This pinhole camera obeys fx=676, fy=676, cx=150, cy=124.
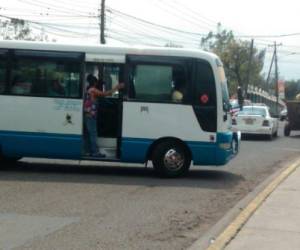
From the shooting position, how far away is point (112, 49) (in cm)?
1323

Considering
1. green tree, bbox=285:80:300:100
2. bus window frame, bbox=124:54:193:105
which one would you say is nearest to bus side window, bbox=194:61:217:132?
bus window frame, bbox=124:54:193:105

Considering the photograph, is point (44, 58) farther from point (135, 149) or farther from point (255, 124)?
point (255, 124)

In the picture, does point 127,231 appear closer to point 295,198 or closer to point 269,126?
point 295,198

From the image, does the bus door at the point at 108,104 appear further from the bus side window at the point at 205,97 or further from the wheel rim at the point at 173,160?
the bus side window at the point at 205,97

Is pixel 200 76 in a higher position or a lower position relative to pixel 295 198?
higher

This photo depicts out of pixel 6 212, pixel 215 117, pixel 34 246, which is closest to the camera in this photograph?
pixel 34 246

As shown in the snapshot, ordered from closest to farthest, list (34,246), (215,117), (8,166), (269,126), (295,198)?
(34,246), (295,198), (215,117), (8,166), (269,126)

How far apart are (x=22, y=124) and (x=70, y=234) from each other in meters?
5.95

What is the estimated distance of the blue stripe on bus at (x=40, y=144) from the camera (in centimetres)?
1335

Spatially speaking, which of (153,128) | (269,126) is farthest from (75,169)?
(269,126)

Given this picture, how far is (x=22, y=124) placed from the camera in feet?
44.2

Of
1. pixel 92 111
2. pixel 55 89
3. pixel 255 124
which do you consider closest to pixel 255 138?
pixel 255 124

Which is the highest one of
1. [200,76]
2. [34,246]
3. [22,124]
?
[200,76]

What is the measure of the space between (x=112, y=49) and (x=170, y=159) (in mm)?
2431
